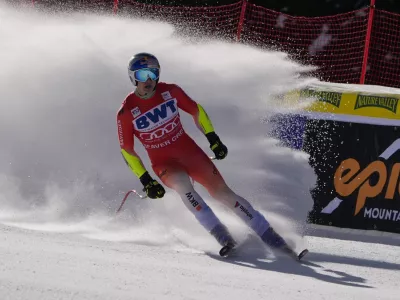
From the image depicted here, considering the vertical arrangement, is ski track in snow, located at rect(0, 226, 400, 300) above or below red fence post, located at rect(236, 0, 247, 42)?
below

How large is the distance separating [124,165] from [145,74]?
228 centimetres

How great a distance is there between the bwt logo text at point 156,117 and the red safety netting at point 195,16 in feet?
14.0

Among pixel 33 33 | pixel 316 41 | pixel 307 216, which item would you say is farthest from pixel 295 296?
pixel 316 41

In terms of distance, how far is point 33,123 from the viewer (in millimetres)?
9078

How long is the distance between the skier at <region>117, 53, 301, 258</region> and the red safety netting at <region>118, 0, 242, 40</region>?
4246 mm

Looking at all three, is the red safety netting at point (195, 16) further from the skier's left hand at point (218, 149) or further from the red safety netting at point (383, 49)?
the skier's left hand at point (218, 149)

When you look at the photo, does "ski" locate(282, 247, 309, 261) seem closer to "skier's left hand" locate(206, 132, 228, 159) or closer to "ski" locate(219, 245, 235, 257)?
"ski" locate(219, 245, 235, 257)

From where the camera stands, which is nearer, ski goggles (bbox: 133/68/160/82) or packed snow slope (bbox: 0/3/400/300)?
packed snow slope (bbox: 0/3/400/300)

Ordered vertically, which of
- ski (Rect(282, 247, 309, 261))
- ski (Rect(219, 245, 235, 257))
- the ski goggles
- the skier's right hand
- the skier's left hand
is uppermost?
the ski goggles

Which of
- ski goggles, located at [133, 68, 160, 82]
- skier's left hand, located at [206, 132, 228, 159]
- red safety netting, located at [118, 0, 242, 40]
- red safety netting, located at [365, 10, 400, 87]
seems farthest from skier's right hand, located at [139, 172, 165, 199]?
red safety netting, located at [365, 10, 400, 87]

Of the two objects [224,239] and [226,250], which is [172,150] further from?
[226,250]

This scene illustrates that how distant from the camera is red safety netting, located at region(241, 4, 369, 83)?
36.2 ft

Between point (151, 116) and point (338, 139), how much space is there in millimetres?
2261

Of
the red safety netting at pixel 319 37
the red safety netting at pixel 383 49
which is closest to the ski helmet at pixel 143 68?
the red safety netting at pixel 319 37
